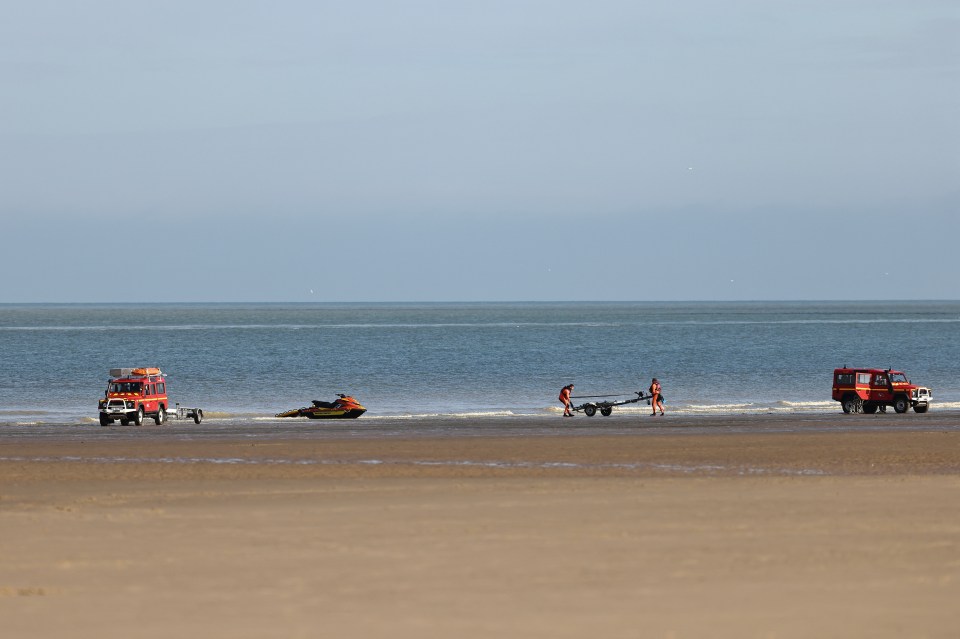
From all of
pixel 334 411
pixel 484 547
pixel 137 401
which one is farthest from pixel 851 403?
pixel 484 547

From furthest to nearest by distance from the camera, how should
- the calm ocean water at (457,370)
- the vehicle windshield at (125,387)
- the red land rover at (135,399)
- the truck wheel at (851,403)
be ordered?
the calm ocean water at (457,370)
the truck wheel at (851,403)
the vehicle windshield at (125,387)
the red land rover at (135,399)

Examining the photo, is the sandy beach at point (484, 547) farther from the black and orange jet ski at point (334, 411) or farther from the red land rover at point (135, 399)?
the black and orange jet ski at point (334, 411)

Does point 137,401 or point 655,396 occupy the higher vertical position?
point 655,396

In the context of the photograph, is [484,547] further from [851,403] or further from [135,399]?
[851,403]

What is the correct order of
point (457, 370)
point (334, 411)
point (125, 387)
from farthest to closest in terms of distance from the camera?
1. point (457, 370)
2. point (334, 411)
3. point (125, 387)

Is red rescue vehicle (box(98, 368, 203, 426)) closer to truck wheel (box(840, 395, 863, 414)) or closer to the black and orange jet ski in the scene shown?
the black and orange jet ski

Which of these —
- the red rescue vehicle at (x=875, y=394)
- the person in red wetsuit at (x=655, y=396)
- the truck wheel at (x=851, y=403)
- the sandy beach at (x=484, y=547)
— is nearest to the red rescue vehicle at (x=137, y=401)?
the person in red wetsuit at (x=655, y=396)

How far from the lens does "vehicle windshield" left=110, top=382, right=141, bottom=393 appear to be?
5275 centimetres

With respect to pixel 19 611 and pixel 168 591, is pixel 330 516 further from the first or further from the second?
pixel 19 611

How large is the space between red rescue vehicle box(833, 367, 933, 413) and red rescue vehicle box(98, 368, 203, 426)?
26.6 meters

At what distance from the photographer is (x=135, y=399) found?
51906 millimetres

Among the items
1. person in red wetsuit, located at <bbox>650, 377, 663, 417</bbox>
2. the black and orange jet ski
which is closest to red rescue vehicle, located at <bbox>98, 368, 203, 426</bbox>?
the black and orange jet ski

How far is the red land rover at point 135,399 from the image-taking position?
5147cm

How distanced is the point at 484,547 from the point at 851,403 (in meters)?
43.3
